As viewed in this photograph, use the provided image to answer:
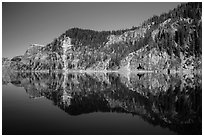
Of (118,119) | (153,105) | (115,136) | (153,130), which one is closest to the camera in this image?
(115,136)

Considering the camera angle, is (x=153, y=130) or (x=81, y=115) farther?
(x=81, y=115)

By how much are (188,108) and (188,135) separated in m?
10.8

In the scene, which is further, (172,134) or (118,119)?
(118,119)

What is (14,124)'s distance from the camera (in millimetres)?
23281

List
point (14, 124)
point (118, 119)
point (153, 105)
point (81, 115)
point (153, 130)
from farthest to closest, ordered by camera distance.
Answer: point (153, 105) → point (81, 115) → point (118, 119) → point (14, 124) → point (153, 130)

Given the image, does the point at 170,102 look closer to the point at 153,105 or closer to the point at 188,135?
the point at 153,105

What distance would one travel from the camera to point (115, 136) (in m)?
18.9

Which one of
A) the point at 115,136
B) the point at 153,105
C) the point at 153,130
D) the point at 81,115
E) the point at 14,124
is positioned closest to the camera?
the point at 115,136

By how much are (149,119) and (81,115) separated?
7.38 meters

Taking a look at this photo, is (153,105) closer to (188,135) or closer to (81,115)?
(81,115)

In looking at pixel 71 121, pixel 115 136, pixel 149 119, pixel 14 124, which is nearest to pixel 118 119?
pixel 149 119

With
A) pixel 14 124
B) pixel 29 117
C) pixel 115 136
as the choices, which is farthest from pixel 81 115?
pixel 115 136

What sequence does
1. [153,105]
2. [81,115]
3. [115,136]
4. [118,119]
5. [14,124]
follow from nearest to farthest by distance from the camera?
[115,136] → [14,124] → [118,119] → [81,115] → [153,105]

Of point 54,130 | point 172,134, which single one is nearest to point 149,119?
point 172,134
